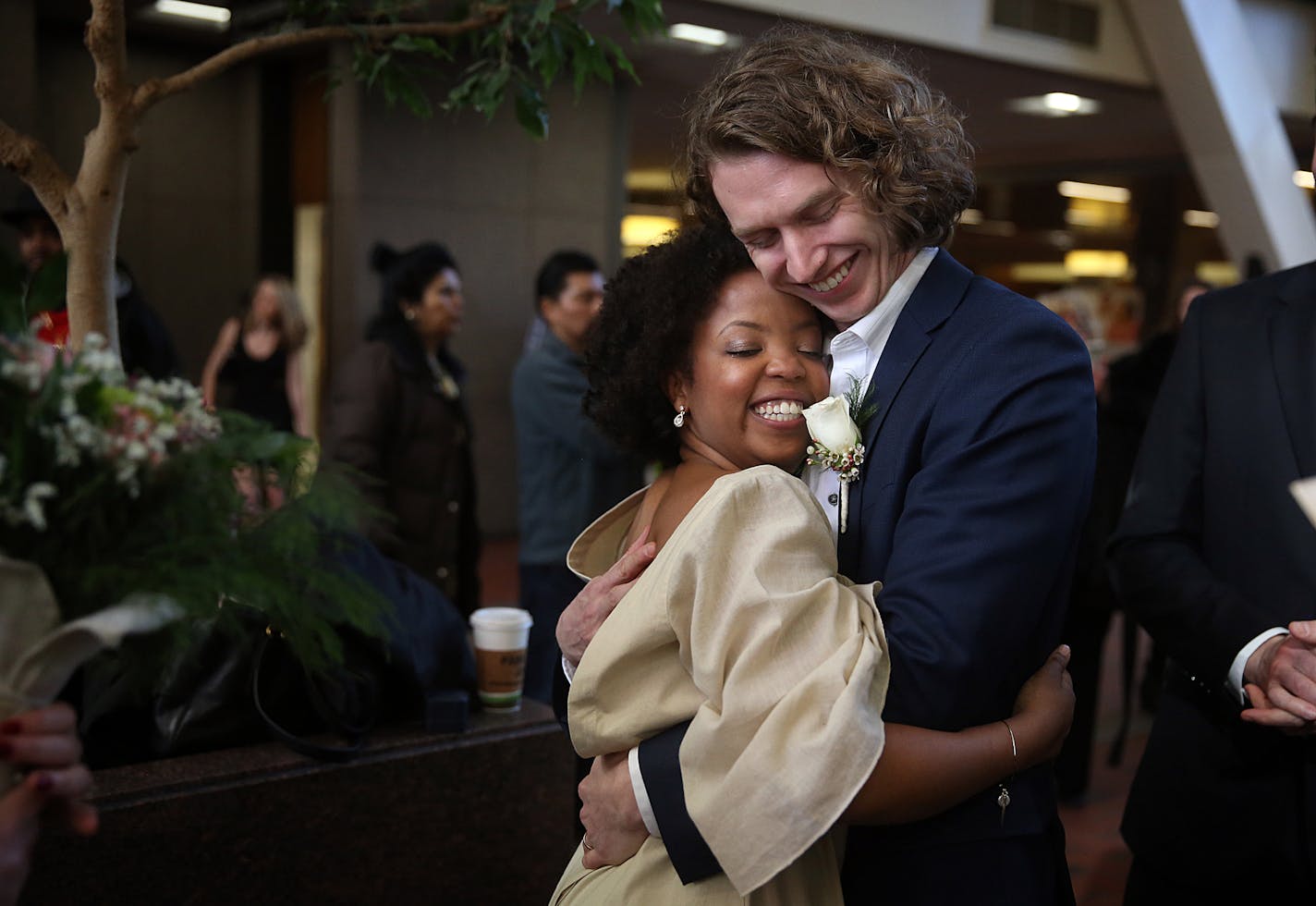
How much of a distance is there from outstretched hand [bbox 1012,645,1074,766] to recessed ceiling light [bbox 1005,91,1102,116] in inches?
405

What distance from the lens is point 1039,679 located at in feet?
5.28

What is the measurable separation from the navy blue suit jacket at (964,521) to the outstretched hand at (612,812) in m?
0.06

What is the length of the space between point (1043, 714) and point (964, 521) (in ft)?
0.97

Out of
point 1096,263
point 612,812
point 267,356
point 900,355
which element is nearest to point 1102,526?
point 900,355

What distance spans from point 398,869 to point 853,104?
1.81 metres

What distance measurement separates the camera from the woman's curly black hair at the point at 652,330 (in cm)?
183

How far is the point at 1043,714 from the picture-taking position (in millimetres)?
1553

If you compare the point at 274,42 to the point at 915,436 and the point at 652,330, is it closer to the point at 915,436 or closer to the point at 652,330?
the point at 652,330

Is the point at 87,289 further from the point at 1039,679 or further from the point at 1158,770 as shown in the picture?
the point at 1158,770

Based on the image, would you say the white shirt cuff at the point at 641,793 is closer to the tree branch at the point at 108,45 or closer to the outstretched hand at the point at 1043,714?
the outstretched hand at the point at 1043,714

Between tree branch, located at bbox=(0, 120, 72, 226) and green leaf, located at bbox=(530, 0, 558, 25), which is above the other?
green leaf, located at bbox=(530, 0, 558, 25)

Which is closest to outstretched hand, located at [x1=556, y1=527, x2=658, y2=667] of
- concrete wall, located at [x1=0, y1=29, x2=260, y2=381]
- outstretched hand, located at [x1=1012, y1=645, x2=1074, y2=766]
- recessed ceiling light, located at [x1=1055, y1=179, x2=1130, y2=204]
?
outstretched hand, located at [x1=1012, y1=645, x2=1074, y2=766]

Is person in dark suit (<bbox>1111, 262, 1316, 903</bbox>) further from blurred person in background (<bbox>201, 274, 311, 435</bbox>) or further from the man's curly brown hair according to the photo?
blurred person in background (<bbox>201, 274, 311, 435</bbox>)

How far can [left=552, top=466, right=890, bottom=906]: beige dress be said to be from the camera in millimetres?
1349
